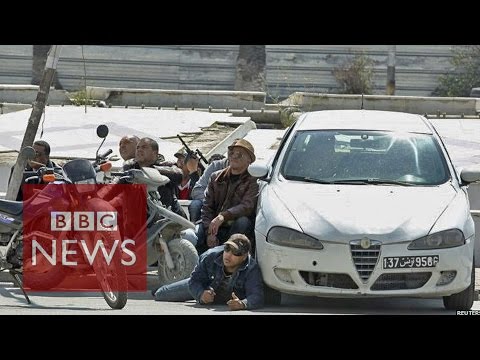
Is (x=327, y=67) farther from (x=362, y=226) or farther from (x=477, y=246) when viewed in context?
(x=362, y=226)

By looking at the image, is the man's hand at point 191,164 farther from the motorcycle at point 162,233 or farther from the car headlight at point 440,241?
the car headlight at point 440,241

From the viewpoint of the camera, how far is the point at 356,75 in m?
32.8

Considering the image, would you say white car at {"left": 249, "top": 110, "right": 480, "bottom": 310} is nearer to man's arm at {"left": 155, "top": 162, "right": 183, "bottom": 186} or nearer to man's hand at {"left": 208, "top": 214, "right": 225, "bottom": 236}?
man's hand at {"left": 208, "top": 214, "right": 225, "bottom": 236}

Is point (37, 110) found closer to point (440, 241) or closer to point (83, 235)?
point (83, 235)

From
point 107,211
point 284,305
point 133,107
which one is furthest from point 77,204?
point 133,107

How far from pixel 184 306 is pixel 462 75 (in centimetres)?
2427

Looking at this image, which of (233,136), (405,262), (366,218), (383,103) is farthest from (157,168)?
(383,103)

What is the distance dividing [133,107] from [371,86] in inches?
428

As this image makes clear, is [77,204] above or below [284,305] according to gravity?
above

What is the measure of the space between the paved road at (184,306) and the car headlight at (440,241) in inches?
22.3

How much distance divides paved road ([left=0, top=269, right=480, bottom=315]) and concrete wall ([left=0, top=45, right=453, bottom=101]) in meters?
22.9

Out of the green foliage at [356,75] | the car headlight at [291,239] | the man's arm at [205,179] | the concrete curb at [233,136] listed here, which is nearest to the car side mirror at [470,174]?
Result: the car headlight at [291,239]

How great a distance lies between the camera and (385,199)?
10117 millimetres

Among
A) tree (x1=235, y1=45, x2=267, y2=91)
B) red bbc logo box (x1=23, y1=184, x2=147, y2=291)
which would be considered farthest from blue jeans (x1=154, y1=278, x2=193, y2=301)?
tree (x1=235, y1=45, x2=267, y2=91)
